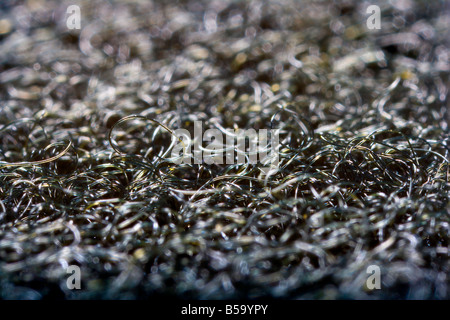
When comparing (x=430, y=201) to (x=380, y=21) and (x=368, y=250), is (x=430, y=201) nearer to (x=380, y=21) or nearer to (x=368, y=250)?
(x=368, y=250)

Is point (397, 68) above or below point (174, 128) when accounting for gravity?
above

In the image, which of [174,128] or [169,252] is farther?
[174,128]
